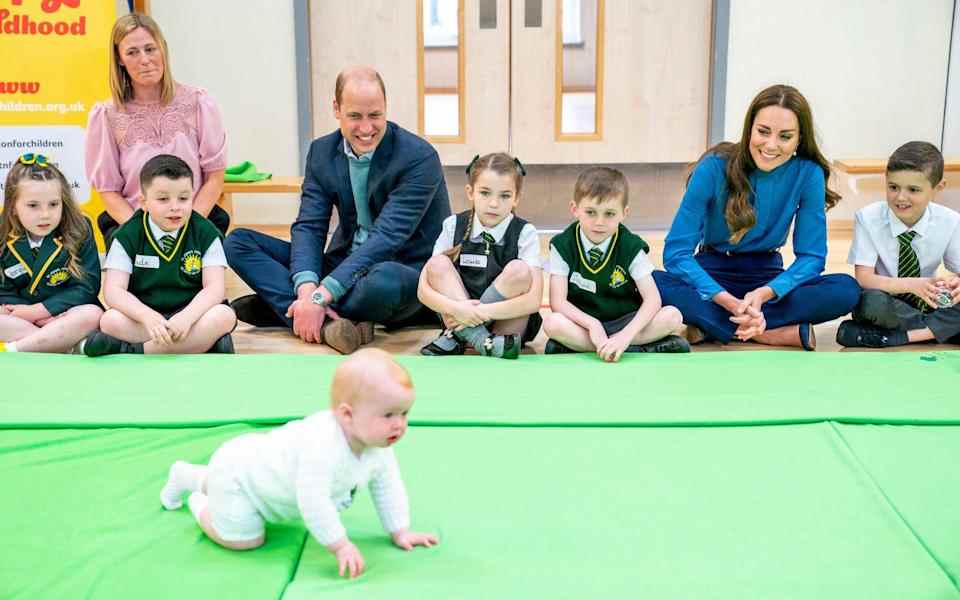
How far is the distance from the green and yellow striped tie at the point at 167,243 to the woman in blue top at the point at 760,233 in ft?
4.76

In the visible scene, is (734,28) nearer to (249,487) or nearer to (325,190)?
(325,190)

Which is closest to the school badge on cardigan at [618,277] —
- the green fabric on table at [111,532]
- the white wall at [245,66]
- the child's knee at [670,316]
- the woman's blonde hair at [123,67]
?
the child's knee at [670,316]

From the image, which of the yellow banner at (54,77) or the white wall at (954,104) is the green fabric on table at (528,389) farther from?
the white wall at (954,104)

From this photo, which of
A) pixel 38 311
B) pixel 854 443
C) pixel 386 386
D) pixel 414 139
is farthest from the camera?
pixel 414 139

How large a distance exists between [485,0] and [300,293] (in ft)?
7.40

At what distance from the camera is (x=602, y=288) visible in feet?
10.2

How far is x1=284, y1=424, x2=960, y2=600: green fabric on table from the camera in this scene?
5.64 feet

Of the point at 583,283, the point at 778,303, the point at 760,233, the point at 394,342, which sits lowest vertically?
the point at 394,342

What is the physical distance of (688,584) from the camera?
1.72m

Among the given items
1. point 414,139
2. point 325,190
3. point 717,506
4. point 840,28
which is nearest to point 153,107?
point 325,190

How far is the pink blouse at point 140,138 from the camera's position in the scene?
11.7 ft

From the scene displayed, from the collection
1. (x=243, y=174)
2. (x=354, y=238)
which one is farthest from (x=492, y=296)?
(x=243, y=174)

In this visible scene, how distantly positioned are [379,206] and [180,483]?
1634 millimetres

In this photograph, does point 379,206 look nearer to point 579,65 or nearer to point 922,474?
point 922,474
